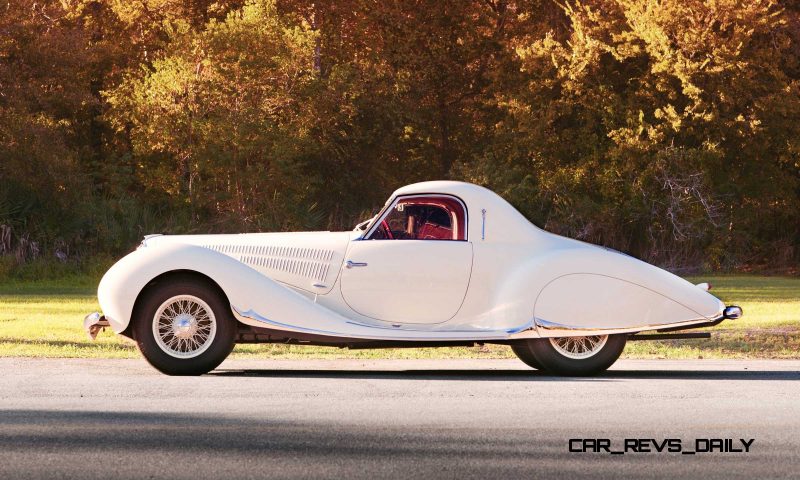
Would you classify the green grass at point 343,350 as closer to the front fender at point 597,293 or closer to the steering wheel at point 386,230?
the steering wheel at point 386,230

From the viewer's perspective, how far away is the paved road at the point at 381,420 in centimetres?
723

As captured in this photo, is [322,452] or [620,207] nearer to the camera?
[322,452]

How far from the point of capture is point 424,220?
11734mm

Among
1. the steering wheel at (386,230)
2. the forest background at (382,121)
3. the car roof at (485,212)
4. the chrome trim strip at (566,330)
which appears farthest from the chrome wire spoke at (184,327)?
the forest background at (382,121)

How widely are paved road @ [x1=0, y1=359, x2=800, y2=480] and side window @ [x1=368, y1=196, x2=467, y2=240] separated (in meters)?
1.25

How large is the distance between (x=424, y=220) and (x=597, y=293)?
64.3 inches

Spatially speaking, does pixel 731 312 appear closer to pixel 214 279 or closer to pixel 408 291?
pixel 408 291

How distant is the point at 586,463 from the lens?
7.36m

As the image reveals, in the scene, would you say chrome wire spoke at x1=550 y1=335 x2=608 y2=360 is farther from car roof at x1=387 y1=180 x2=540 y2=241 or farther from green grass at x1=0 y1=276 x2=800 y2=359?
green grass at x1=0 y1=276 x2=800 y2=359

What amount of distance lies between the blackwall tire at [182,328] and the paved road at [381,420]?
18cm

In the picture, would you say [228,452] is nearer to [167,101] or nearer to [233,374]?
[233,374]

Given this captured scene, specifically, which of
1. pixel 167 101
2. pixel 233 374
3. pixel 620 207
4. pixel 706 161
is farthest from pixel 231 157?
pixel 233 374

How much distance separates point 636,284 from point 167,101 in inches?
1041

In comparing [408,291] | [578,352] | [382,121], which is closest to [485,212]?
[408,291]
